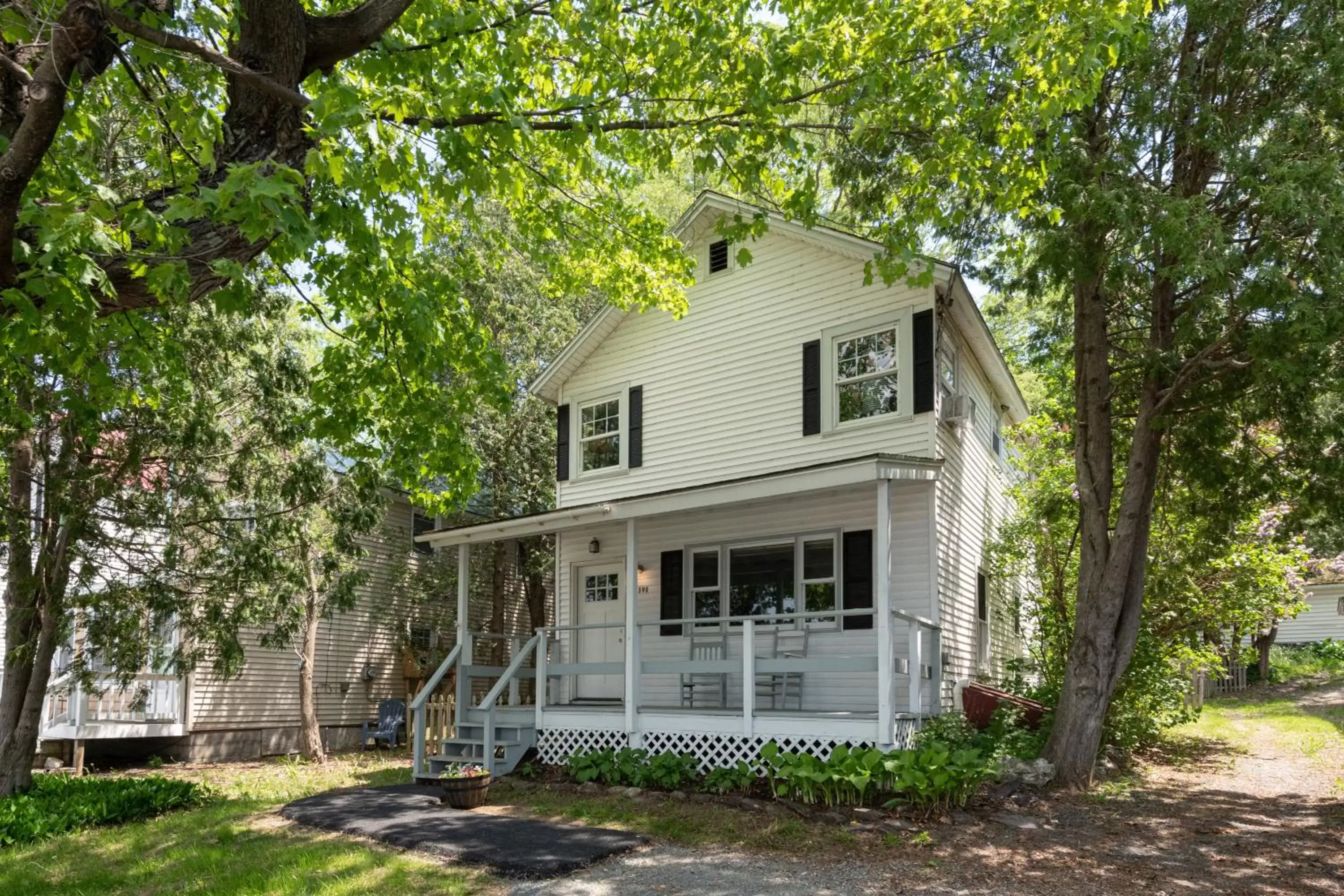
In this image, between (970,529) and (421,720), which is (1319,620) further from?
(421,720)

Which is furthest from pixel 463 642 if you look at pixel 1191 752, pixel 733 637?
pixel 1191 752

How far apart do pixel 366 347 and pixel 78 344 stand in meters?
3.51

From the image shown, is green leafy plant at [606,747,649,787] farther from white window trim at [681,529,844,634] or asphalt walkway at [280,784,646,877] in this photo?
white window trim at [681,529,844,634]

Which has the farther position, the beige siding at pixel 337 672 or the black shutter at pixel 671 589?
the beige siding at pixel 337 672

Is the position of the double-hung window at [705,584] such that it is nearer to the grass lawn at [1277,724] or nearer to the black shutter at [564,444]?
the black shutter at [564,444]

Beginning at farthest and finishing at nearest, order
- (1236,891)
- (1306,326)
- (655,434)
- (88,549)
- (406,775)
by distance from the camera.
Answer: (655,434), (406,775), (88,549), (1306,326), (1236,891)

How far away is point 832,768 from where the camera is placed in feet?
32.0

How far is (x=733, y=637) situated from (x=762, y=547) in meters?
1.29

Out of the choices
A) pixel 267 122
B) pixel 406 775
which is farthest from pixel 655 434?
pixel 267 122

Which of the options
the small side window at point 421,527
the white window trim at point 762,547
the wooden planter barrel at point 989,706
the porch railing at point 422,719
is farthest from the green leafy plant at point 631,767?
the small side window at point 421,527

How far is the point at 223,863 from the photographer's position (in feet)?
27.8

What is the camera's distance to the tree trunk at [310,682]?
17.5 metres

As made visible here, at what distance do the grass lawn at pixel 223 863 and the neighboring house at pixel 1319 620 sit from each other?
126ft

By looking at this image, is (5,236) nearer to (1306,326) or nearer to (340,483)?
(1306,326)
